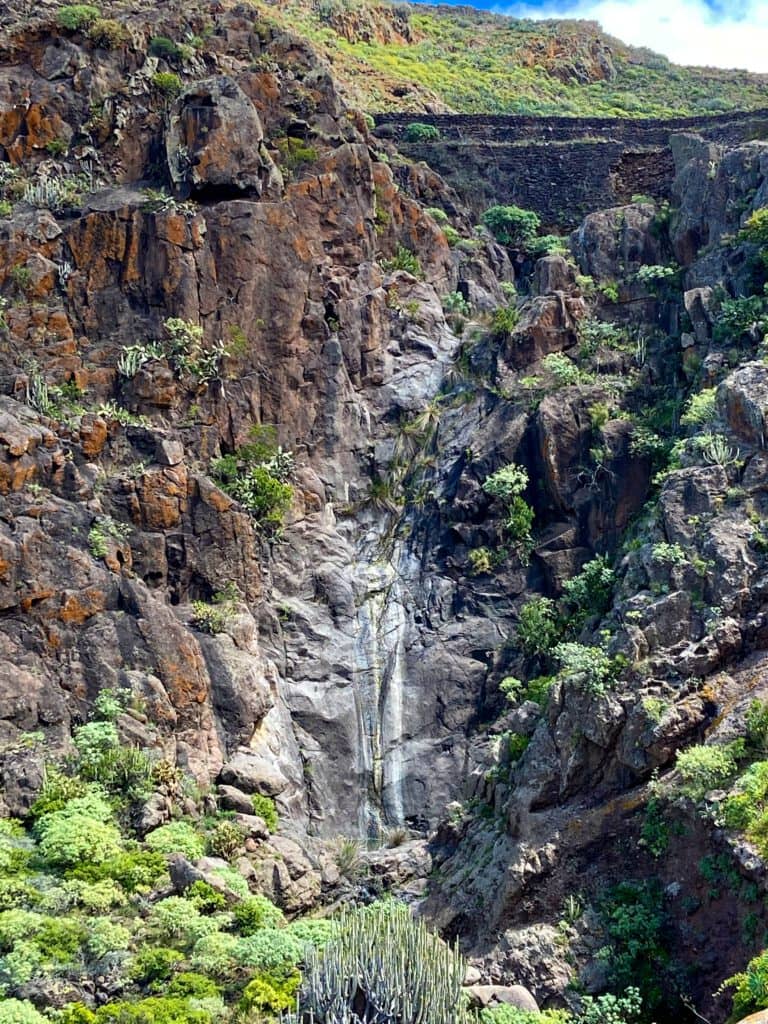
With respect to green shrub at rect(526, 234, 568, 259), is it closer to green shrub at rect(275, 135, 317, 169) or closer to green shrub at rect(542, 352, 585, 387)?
green shrub at rect(542, 352, 585, 387)

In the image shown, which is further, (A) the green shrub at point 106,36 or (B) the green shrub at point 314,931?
(A) the green shrub at point 106,36

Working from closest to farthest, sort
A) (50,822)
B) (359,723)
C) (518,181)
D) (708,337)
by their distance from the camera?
1. (50,822)
2. (359,723)
3. (708,337)
4. (518,181)

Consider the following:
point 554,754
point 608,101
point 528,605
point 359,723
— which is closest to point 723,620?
point 554,754

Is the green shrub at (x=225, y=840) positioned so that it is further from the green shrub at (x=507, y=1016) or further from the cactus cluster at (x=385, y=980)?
the green shrub at (x=507, y=1016)

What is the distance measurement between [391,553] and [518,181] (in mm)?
18081

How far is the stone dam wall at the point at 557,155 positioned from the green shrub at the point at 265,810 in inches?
966

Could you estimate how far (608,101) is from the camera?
6125 cm

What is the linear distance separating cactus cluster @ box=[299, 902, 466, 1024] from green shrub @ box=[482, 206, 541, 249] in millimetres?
27860

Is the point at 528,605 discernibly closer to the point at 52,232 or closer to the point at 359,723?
the point at 359,723

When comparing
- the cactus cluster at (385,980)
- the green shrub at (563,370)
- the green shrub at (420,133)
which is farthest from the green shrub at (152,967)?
the green shrub at (420,133)

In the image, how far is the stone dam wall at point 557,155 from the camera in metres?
42.5

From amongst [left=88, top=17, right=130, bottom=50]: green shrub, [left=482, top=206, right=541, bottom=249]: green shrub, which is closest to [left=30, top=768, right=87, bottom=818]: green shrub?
[left=88, top=17, right=130, bottom=50]: green shrub

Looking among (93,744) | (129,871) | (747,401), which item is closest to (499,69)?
(747,401)

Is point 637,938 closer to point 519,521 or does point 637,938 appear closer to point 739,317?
point 519,521
